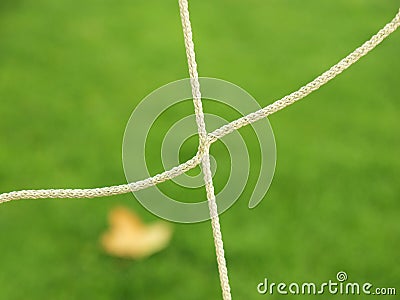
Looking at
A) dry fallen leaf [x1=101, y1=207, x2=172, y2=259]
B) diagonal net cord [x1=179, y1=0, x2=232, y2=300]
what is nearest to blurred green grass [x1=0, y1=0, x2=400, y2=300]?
dry fallen leaf [x1=101, y1=207, x2=172, y2=259]

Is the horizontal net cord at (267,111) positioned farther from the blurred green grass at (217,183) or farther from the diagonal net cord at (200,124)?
the blurred green grass at (217,183)

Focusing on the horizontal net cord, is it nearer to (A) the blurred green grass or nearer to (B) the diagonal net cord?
(B) the diagonal net cord

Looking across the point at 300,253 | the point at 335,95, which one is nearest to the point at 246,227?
the point at 300,253

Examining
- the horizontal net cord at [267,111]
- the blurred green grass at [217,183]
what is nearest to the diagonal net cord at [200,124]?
the horizontal net cord at [267,111]

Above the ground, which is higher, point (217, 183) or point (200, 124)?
point (217, 183)

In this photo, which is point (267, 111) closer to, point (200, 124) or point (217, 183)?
point (200, 124)

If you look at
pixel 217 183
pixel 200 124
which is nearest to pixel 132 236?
pixel 217 183
